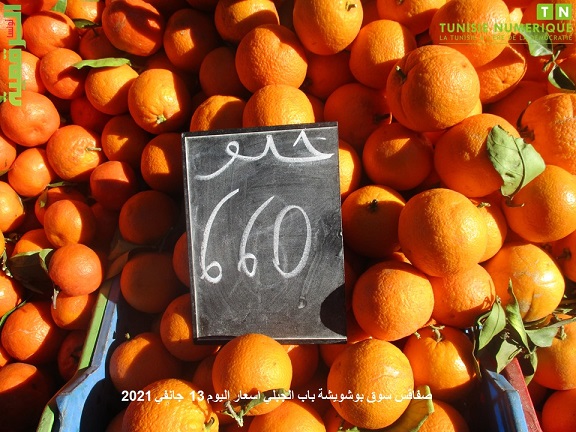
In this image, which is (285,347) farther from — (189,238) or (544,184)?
(544,184)

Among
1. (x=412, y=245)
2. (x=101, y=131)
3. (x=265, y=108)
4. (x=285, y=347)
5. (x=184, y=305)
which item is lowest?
(x=285, y=347)

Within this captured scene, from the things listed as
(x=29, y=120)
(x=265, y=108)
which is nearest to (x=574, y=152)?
(x=265, y=108)

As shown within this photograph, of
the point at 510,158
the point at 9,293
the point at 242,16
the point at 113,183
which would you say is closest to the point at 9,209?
the point at 9,293

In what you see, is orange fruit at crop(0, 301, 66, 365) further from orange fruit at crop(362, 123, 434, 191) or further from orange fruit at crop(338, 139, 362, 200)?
orange fruit at crop(362, 123, 434, 191)

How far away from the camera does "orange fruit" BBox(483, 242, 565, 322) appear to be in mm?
1368

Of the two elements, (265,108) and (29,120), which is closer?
(265,108)

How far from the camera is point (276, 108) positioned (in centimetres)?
145

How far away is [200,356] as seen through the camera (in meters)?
1.46

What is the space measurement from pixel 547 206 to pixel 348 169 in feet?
2.07

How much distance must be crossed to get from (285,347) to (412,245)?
0.51 metres

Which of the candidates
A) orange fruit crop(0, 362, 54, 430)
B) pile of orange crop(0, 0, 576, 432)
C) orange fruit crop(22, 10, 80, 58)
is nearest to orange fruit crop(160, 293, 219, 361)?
pile of orange crop(0, 0, 576, 432)

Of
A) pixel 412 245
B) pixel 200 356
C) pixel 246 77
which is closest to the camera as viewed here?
pixel 412 245

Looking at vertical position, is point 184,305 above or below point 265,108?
below

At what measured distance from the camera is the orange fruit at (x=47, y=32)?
215 cm
